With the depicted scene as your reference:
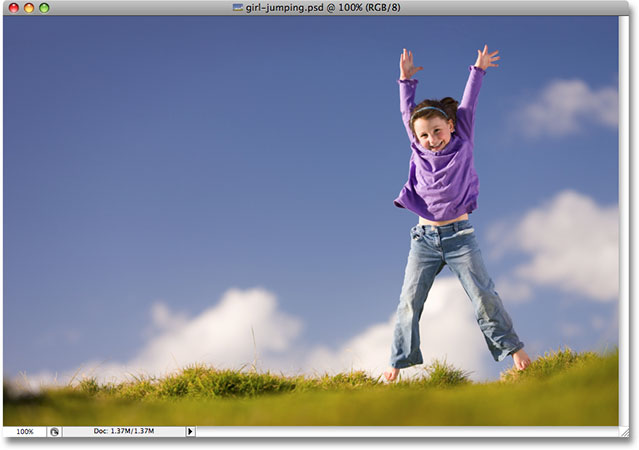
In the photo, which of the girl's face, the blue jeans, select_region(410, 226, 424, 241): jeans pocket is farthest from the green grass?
the girl's face

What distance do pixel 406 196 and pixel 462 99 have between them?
31.7 inches

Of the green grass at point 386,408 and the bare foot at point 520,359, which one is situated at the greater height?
the bare foot at point 520,359

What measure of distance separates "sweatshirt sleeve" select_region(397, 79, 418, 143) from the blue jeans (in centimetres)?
76

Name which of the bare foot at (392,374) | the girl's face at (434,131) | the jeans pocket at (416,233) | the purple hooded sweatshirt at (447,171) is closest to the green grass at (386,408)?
the bare foot at (392,374)

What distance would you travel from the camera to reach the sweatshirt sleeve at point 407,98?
3.99m

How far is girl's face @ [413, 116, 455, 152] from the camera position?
3877 mm

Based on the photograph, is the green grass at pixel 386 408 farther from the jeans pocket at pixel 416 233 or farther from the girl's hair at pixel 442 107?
the girl's hair at pixel 442 107

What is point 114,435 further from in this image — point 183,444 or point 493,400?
point 493,400

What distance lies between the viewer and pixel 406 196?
13.1 feet

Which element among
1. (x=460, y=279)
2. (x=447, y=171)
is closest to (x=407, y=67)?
(x=447, y=171)

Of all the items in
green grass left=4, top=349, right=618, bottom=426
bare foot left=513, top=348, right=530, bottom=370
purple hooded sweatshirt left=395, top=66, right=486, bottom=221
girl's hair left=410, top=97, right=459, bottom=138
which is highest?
girl's hair left=410, top=97, right=459, bottom=138

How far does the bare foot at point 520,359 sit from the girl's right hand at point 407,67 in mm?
2121

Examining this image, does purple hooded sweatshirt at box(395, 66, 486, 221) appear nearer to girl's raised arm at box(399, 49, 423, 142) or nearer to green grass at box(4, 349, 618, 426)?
girl's raised arm at box(399, 49, 423, 142)
